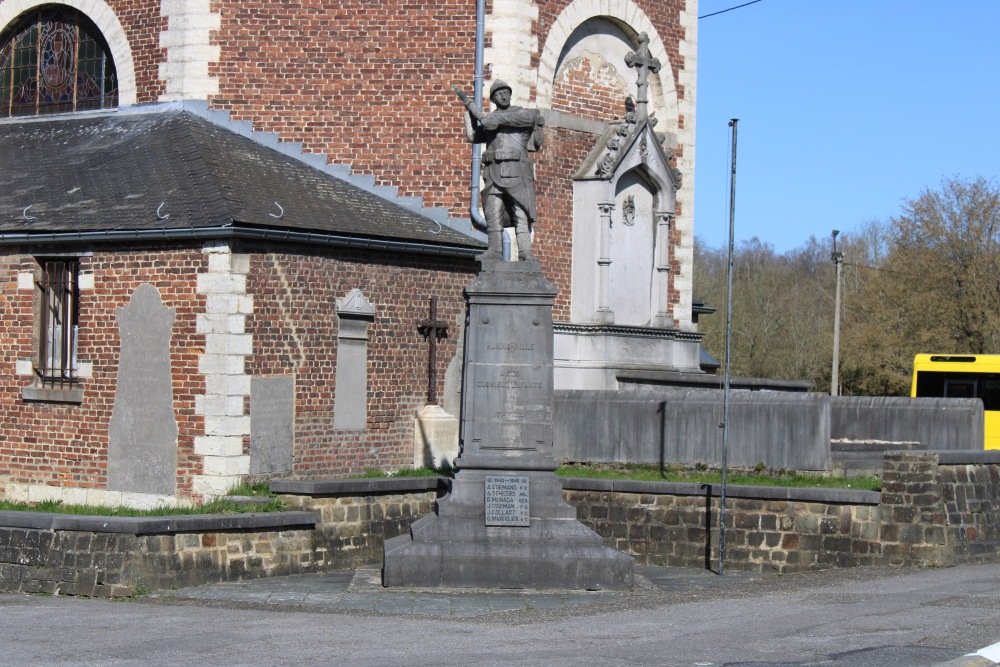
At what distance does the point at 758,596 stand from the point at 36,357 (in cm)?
1007

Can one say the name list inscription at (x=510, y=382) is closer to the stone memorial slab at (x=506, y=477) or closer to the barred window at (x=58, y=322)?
the stone memorial slab at (x=506, y=477)

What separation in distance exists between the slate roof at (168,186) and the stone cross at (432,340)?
1082mm

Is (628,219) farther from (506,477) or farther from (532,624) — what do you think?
(532,624)

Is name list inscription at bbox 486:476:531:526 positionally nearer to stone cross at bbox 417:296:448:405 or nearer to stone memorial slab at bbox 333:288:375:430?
stone memorial slab at bbox 333:288:375:430

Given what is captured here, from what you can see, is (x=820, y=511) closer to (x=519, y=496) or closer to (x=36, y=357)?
(x=519, y=496)

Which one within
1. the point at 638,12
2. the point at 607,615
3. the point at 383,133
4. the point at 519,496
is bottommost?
the point at 607,615

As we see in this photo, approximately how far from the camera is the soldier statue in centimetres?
1546

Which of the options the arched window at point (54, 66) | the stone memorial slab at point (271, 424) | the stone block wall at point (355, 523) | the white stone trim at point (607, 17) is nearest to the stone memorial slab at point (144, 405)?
the stone memorial slab at point (271, 424)

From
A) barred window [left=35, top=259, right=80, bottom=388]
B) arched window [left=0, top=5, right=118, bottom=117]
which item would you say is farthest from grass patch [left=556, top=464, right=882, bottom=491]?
arched window [left=0, top=5, right=118, bottom=117]

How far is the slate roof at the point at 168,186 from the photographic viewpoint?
722 inches

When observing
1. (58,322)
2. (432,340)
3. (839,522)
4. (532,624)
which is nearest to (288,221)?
(432,340)

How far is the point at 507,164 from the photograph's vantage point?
1566cm

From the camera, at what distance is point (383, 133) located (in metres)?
22.0

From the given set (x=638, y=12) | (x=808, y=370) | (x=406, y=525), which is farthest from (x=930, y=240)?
(x=406, y=525)
